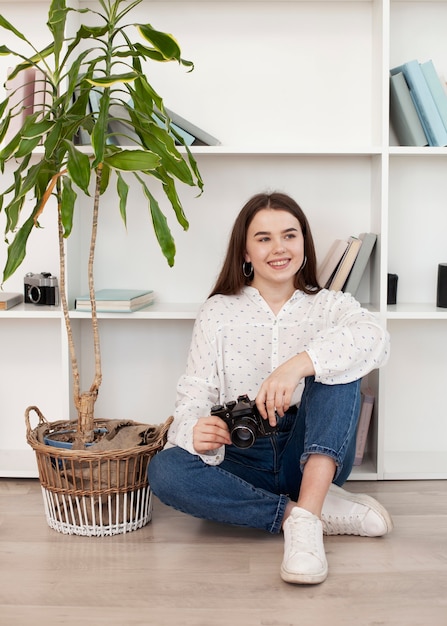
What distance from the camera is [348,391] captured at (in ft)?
6.31

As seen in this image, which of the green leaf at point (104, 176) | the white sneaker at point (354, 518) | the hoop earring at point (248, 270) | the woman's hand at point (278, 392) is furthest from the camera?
the hoop earring at point (248, 270)

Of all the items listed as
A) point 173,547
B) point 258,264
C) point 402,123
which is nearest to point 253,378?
point 258,264

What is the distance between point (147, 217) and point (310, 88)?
0.66 m

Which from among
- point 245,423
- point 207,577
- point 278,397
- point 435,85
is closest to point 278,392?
point 278,397

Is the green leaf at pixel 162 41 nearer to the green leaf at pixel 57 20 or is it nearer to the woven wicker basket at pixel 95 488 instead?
the green leaf at pixel 57 20

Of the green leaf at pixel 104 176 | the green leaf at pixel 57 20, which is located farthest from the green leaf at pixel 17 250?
the green leaf at pixel 57 20

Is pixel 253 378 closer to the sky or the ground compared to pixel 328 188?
closer to the ground

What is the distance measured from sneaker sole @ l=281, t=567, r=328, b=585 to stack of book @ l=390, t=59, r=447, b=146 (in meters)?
1.33

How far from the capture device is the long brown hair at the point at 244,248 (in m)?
2.22

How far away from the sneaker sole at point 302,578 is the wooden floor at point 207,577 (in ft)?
0.05

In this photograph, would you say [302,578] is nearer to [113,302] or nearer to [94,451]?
[94,451]

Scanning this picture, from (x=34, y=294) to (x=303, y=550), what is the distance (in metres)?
1.25

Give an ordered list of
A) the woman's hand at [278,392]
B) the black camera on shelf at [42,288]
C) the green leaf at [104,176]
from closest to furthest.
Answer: the woman's hand at [278,392] < the green leaf at [104,176] < the black camera on shelf at [42,288]

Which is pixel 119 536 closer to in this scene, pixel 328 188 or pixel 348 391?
pixel 348 391
